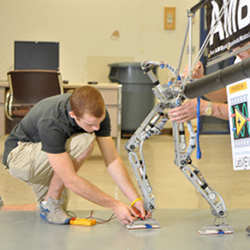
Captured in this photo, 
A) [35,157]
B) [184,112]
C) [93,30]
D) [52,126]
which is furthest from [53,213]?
[93,30]

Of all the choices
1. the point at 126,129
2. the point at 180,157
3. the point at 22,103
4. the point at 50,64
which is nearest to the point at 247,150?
the point at 180,157

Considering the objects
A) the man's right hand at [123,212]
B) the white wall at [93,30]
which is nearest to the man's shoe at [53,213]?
the man's right hand at [123,212]

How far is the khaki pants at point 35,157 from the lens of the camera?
2.44m

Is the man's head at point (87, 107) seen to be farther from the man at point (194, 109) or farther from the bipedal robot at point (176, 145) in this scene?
the man at point (194, 109)

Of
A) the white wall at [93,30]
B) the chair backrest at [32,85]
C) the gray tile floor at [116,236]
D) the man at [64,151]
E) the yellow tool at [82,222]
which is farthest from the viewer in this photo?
the white wall at [93,30]

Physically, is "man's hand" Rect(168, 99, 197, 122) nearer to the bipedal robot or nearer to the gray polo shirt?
the bipedal robot

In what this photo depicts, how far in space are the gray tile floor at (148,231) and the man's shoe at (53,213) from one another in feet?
0.12

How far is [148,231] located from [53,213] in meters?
0.50

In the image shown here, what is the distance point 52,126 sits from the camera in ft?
7.36

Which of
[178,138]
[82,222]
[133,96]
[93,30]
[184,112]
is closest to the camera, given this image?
[184,112]

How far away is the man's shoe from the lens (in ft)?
7.66

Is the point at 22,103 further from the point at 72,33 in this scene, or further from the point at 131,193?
the point at 72,33

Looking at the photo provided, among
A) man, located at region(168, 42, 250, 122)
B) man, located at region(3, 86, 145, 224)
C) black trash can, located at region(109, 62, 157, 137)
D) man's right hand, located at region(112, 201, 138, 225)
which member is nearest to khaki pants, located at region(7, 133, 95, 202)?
man, located at region(3, 86, 145, 224)

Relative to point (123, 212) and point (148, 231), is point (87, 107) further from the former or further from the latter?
point (148, 231)
